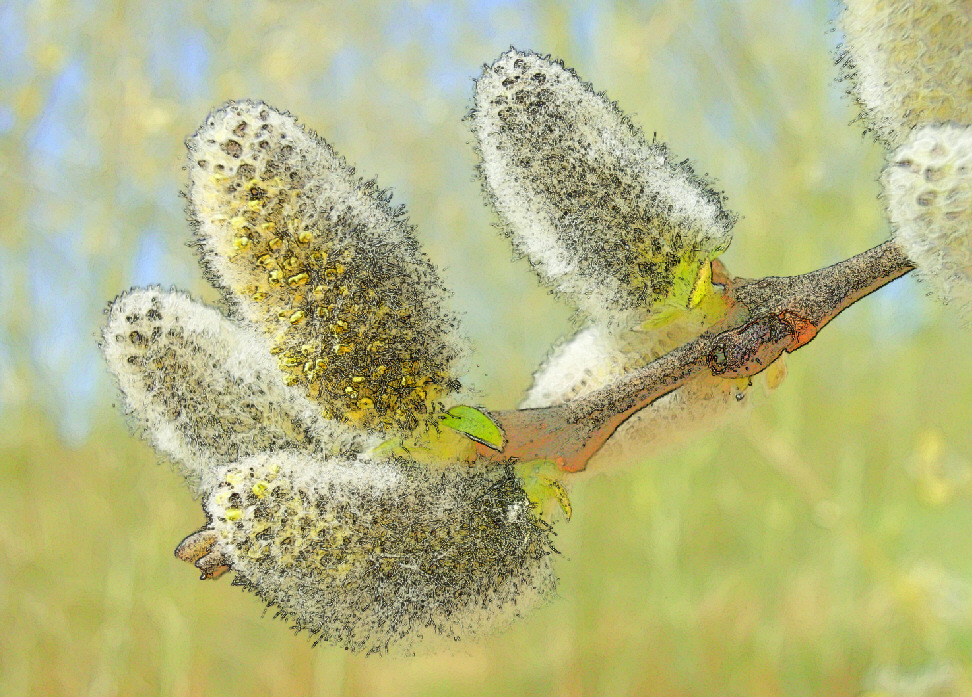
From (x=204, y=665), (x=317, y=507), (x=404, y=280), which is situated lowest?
(x=317, y=507)

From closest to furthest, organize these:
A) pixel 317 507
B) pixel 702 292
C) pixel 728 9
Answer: pixel 317 507 → pixel 702 292 → pixel 728 9

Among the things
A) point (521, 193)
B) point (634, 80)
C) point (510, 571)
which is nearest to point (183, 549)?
point (510, 571)

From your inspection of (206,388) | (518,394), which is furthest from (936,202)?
(518,394)

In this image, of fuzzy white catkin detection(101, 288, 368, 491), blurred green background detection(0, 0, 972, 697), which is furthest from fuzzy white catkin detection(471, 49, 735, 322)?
blurred green background detection(0, 0, 972, 697)

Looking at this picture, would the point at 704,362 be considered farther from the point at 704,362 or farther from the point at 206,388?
the point at 206,388

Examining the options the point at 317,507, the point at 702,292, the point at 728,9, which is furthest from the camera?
the point at 728,9

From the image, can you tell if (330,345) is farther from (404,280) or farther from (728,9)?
(728,9)
